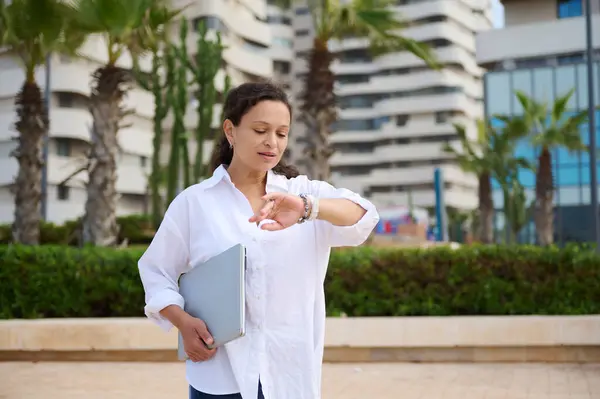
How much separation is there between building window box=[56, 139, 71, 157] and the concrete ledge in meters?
39.4

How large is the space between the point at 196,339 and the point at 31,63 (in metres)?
15.4

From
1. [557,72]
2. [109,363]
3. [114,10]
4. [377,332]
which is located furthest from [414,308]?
[557,72]

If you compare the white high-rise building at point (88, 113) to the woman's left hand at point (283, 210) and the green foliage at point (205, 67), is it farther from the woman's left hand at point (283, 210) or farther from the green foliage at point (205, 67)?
the woman's left hand at point (283, 210)

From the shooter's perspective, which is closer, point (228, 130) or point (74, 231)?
point (228, 130)

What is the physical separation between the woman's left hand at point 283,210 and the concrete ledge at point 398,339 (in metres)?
7.28

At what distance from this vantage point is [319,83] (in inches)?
642

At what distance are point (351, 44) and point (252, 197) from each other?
83.8 metres

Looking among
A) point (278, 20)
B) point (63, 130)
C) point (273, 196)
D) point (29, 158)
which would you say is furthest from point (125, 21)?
point (278, 20)

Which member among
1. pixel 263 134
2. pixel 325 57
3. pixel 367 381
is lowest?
pixel 367 381

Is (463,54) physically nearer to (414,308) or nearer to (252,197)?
(414,308)

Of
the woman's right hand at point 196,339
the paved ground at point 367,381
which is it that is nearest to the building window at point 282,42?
the paved ground at point 367,381

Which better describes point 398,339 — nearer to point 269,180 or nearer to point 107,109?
point 269,180

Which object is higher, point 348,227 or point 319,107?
point 319,107

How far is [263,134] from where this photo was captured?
2512 millimetres
